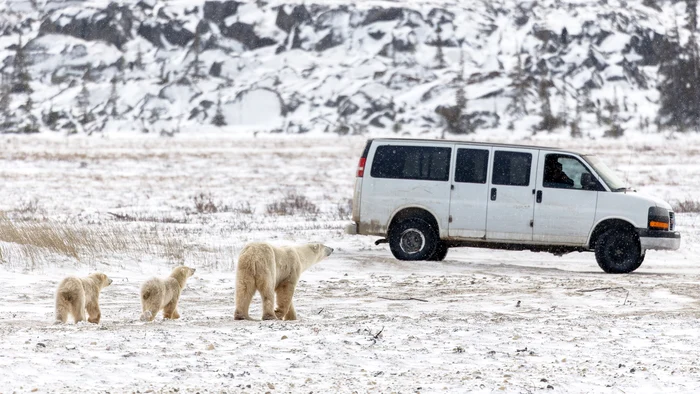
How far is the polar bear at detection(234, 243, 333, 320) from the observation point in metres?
8.77

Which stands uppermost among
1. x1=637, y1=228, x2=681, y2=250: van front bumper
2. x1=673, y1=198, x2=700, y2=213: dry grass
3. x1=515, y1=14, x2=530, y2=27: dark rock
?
x1=515, y1=14, x2=530, y2=27: dark rock

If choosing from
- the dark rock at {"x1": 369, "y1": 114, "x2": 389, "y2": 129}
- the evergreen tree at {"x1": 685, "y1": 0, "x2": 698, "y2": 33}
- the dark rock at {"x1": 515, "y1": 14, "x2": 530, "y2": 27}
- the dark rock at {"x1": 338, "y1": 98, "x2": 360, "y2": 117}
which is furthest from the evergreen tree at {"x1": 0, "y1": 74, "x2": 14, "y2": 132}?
the evergreen tree at {"x1": 685, "y1": 0, "x2": 698, "y2": 33}

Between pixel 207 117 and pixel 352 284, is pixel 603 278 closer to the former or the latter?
pixel 352 284

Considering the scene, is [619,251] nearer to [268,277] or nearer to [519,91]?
[268,277]

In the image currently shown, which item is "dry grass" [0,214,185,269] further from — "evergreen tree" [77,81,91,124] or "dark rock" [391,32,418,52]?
"dark rock" [391,32,418,52]

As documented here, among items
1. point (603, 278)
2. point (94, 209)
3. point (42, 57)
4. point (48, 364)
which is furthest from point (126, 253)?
point (42, 57)

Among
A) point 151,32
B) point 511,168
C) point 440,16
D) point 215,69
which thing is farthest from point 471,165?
point 151,32

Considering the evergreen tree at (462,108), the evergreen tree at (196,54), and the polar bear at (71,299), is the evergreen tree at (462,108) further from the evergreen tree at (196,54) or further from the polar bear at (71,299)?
the polar bear at (71,299)

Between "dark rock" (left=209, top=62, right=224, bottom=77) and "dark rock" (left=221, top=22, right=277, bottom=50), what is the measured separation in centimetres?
1149

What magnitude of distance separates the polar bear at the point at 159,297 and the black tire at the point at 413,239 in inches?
243

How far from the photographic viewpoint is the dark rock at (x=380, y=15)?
532 feet

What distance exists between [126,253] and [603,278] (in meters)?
7.21

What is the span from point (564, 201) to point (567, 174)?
46cm

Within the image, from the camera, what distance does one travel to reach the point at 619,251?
14406 millimetres
